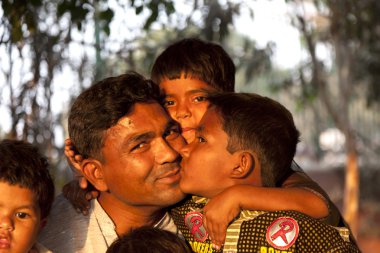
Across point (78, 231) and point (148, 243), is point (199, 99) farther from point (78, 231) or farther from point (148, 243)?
point (148, 243)

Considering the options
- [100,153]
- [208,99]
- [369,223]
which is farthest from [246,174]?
[369,223]

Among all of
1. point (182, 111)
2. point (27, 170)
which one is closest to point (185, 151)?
point (182, 111)

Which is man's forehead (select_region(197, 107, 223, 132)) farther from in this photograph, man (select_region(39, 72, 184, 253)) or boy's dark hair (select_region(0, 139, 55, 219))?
boy's dark hair (select_region(0, 139, 55, 219))

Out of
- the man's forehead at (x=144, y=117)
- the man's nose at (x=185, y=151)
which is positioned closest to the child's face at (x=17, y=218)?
the man's forehead at (x=144, y=117)

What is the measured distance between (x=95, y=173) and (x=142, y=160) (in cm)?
30

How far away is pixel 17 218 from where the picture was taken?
322 centimetres

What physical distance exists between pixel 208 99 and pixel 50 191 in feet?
2.69

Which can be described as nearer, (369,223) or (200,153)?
(200,153)

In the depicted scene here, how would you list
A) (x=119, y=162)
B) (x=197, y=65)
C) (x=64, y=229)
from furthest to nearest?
(x=197, y=65) → (x=64, y=229) → (x=119, y=162)

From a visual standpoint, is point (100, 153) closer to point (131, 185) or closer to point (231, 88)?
point (131, 185)

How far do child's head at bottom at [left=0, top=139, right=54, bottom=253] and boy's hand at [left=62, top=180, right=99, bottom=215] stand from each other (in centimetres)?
42

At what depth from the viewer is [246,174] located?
342 cm

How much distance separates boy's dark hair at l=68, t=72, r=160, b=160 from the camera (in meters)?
3.65

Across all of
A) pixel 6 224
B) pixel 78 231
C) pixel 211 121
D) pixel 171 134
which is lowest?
pixel 78 231
